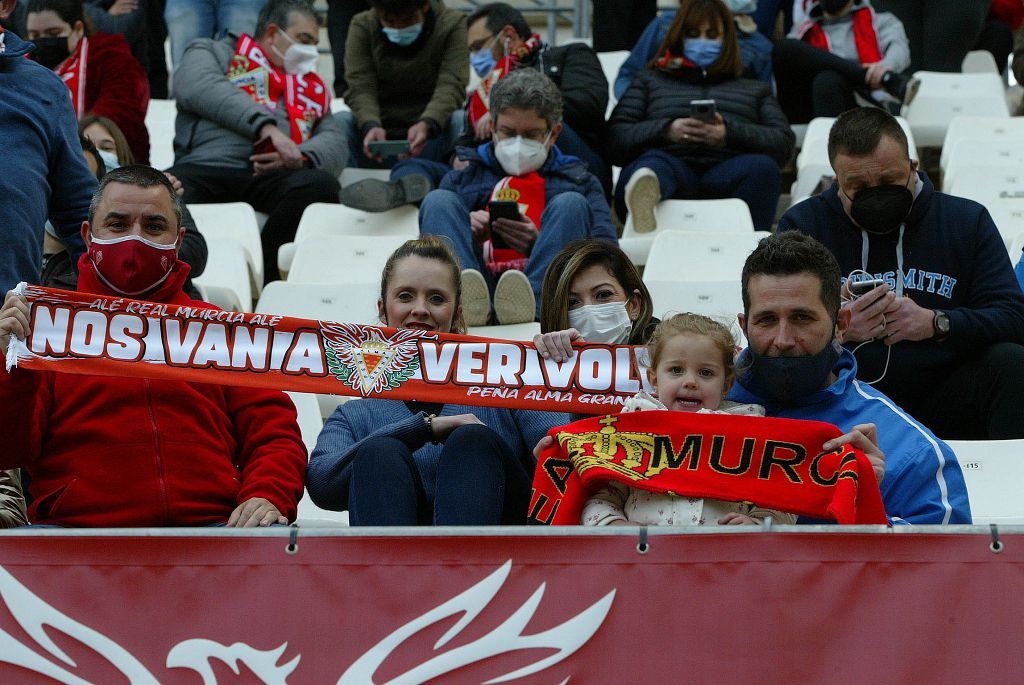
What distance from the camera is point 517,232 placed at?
5184 mm

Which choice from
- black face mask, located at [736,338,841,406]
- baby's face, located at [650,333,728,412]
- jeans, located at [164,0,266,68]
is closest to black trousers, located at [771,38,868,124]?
jeans, located at [164,0,266,68]

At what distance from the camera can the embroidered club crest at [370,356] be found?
345 centimetres

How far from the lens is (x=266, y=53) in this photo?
6.64m

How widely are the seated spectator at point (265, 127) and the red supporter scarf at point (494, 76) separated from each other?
757 mm

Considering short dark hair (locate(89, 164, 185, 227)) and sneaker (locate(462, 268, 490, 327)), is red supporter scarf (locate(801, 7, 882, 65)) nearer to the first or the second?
sneaker (locate(462, 268, 490, 327))

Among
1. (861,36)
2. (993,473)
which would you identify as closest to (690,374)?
(993,473)

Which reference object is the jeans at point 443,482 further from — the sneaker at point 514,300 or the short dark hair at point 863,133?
the sneaker at point 514,300

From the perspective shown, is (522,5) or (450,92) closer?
(450,92)

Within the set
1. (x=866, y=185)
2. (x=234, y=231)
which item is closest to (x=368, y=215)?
(x=234, y=231)

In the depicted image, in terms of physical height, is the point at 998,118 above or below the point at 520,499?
above

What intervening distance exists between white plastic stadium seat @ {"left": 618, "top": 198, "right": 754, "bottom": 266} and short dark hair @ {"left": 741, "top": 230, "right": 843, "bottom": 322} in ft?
8.56

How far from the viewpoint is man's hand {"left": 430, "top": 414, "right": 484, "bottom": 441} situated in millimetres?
3375

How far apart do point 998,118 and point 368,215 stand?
3.13m

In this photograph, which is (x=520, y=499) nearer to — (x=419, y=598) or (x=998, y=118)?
(x=419, y=598)
